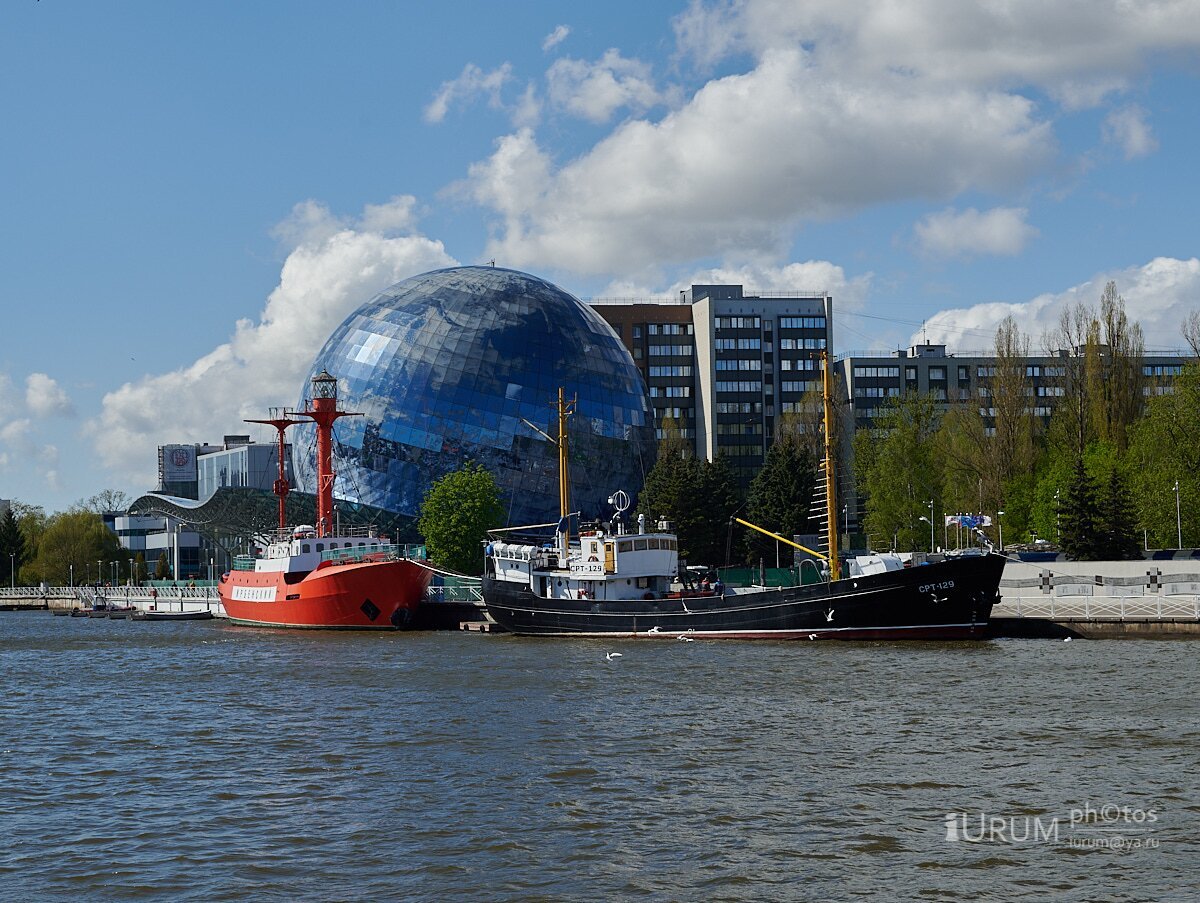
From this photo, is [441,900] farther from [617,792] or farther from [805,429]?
Answer: [805,429]

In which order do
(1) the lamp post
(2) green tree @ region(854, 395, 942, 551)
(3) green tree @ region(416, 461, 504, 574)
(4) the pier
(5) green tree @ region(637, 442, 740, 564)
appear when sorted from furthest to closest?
(2) green tree @ region(854, 395, 942, 551), (5) green tree @ region(637, 442, 740, 564), (3) green tree @ region(416, 461, 504, 574), (1) the lamp post, (4) the pier

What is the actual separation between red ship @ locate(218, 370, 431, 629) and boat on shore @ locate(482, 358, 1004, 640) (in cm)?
623

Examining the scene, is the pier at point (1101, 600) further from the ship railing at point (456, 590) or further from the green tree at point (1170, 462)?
the ship railing at point (456, 590)

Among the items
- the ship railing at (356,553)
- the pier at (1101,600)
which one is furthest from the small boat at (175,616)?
the pier at (1101,600)

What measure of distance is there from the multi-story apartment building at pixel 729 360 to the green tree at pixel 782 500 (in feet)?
183

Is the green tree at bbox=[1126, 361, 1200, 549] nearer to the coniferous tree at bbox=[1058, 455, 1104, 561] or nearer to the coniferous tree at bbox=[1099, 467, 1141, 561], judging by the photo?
the coniferous tree at bbox=[1099, 467, 1141, 561]

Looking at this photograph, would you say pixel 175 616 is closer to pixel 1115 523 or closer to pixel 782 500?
pixel 782 500

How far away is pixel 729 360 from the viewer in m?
155

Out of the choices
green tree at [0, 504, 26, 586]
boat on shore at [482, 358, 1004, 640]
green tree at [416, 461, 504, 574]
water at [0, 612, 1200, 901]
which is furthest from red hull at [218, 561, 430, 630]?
green tree at [0, 504, 26, 586]

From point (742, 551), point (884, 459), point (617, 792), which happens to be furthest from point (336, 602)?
point (617, 792)

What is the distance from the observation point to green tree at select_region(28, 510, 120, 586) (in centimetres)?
16338

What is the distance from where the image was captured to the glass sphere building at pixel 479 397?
100938 mm

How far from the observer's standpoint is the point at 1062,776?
24328mm

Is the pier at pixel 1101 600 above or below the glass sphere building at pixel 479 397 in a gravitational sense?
below
